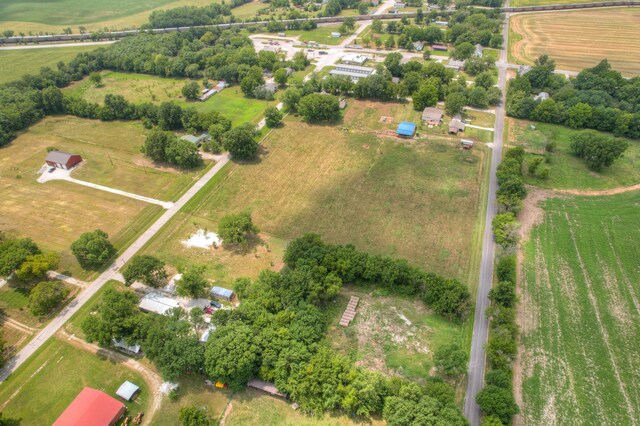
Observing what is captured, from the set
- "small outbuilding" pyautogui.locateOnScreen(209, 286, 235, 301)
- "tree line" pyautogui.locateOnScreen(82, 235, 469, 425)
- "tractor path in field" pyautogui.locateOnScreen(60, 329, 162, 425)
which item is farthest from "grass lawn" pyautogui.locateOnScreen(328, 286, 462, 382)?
"tractor path in field" pyautogui.locateOnScreen(60, 329, 162, 425)

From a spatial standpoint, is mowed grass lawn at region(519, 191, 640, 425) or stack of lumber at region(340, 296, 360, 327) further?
stack of lumber at region(340, 296, 360, 327)

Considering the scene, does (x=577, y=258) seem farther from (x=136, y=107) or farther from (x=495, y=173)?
(x=136, y=107)

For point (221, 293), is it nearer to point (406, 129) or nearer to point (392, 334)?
point (392, 334)

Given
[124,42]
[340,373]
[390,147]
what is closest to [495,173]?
[390,147]

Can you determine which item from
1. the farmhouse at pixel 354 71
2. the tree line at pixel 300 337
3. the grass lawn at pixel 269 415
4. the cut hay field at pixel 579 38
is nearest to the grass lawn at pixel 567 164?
the tree line at pixel 300 337

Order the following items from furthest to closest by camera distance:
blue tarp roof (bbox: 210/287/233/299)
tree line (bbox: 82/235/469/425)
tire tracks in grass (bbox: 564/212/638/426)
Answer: blue tarp roof (bbox: 210/287/233/299)
tire tracks in grass (bbox: 564/212/638/426)
tree line (bbox: 82/235/469/425)

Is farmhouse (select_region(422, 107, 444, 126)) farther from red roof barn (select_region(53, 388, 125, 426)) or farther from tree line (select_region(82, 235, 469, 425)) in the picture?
red roof barn (select_region(53, 388, 125, 426))

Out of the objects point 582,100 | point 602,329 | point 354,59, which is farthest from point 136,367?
point 354,59

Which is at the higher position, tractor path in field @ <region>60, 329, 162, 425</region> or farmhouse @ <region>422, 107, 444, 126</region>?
farmhouse @ <region>422, 107, 444, 126</region>
